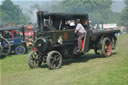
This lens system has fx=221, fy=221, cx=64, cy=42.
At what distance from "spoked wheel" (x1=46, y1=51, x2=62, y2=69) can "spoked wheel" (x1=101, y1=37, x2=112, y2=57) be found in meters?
2.34

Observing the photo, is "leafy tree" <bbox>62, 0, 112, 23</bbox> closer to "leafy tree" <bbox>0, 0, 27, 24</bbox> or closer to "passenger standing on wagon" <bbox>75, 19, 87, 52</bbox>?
"leafy tree" <bbox>0, 0, 27, 24</bbox>

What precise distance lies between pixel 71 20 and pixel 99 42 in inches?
64.5

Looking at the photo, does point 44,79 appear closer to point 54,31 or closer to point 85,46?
point 54,31

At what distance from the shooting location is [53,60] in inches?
317

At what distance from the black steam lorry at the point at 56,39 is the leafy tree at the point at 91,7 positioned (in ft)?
123

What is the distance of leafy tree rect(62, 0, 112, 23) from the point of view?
49.8 m

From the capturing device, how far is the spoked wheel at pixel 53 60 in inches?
310

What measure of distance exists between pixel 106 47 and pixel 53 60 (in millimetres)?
3087

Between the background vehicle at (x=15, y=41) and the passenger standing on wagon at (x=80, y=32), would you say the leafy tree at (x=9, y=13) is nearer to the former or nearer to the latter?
the background vehicle at (x=15, y=41)

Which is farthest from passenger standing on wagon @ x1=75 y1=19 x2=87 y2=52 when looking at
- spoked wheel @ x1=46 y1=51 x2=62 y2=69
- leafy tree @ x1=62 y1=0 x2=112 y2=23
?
leafy tree @ x1=62 y1=0 x2=112 y2=23

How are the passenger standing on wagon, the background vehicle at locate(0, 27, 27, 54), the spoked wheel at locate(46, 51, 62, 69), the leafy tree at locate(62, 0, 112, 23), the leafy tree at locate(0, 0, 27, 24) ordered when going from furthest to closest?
the leafy tree at locate(0, 0, 27, 24) → the leafy tree at locate(62, 0, 112, 23) → the background vehicle at locate(0, 27, 27, 54) → the passenger standing on wagon → the spoked wheel at locate(46, 51, 62, 69)

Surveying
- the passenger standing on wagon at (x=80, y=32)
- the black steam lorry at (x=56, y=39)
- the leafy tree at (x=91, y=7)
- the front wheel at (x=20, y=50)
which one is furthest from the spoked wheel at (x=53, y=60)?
the leafy tree at (x=91, y=7)

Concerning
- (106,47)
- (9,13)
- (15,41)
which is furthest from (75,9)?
(106,47)

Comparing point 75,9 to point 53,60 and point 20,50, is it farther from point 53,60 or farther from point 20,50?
point 53,60
